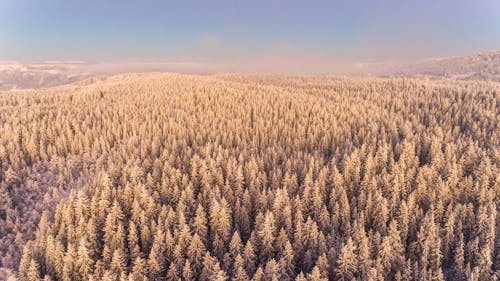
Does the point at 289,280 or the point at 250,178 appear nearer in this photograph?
the point at 289,280

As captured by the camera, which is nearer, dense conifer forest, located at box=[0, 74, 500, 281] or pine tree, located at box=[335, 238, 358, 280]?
pine tree, located at box=[335, 238, 358, 280]

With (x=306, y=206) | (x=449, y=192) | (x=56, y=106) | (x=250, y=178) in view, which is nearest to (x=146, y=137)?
(x=250, y=178)

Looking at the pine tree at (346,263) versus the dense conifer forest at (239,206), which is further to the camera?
the dense conifer forest at (239,206)

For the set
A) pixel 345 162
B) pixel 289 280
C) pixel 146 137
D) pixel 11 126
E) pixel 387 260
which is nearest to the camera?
pixel 289 280

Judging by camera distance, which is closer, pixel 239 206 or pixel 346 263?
pixel 346 263

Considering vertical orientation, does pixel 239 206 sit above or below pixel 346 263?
above

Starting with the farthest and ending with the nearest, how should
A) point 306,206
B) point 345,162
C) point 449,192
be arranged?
point 345,162 → point 449,192 → point 306,206

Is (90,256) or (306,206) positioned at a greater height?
(306,206)

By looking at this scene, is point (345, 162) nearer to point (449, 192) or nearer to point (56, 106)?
point (449, 192)
